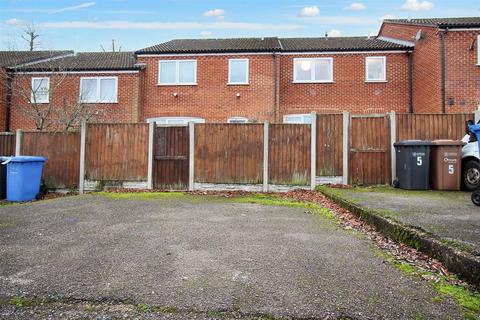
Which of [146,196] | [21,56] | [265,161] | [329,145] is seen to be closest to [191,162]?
[146,196]

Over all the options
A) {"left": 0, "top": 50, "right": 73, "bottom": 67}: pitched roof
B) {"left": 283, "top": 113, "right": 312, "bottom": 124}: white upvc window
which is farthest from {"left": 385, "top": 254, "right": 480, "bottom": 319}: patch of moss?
{"left": 0, "top": 50, "right": 73, "bottom": 67}: pitched roof

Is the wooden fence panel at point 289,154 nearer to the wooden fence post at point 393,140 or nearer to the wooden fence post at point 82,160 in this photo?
the wooden fence post at point 393,140

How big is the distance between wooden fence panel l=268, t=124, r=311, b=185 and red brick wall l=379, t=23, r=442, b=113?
26.1ft

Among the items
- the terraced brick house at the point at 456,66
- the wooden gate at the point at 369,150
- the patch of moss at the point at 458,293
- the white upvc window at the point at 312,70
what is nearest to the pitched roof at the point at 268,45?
the white upvc window at the point at 312,70

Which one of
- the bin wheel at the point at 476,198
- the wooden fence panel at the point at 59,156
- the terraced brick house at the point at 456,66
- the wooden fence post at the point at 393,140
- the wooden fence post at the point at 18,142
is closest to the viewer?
the bin wheel at the point at 476,198

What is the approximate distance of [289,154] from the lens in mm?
10484

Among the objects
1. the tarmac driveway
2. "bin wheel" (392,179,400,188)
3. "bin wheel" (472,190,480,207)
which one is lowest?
the tarmac driveway

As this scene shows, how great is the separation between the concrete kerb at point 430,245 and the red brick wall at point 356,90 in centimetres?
1272

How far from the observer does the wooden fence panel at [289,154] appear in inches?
411

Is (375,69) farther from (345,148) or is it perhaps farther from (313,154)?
(313,154)

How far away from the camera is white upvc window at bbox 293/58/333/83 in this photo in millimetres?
17938

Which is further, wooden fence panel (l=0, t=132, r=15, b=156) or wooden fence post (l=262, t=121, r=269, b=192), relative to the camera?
wooden fence panel (l=0, t=132, r=15, b=156)

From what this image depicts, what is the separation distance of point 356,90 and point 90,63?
14231mm

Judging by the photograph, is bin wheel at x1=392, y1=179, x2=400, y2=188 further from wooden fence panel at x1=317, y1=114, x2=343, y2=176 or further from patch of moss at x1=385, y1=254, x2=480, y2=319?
patch of moss at x1=385, y1=254, x2=480, y2=319
